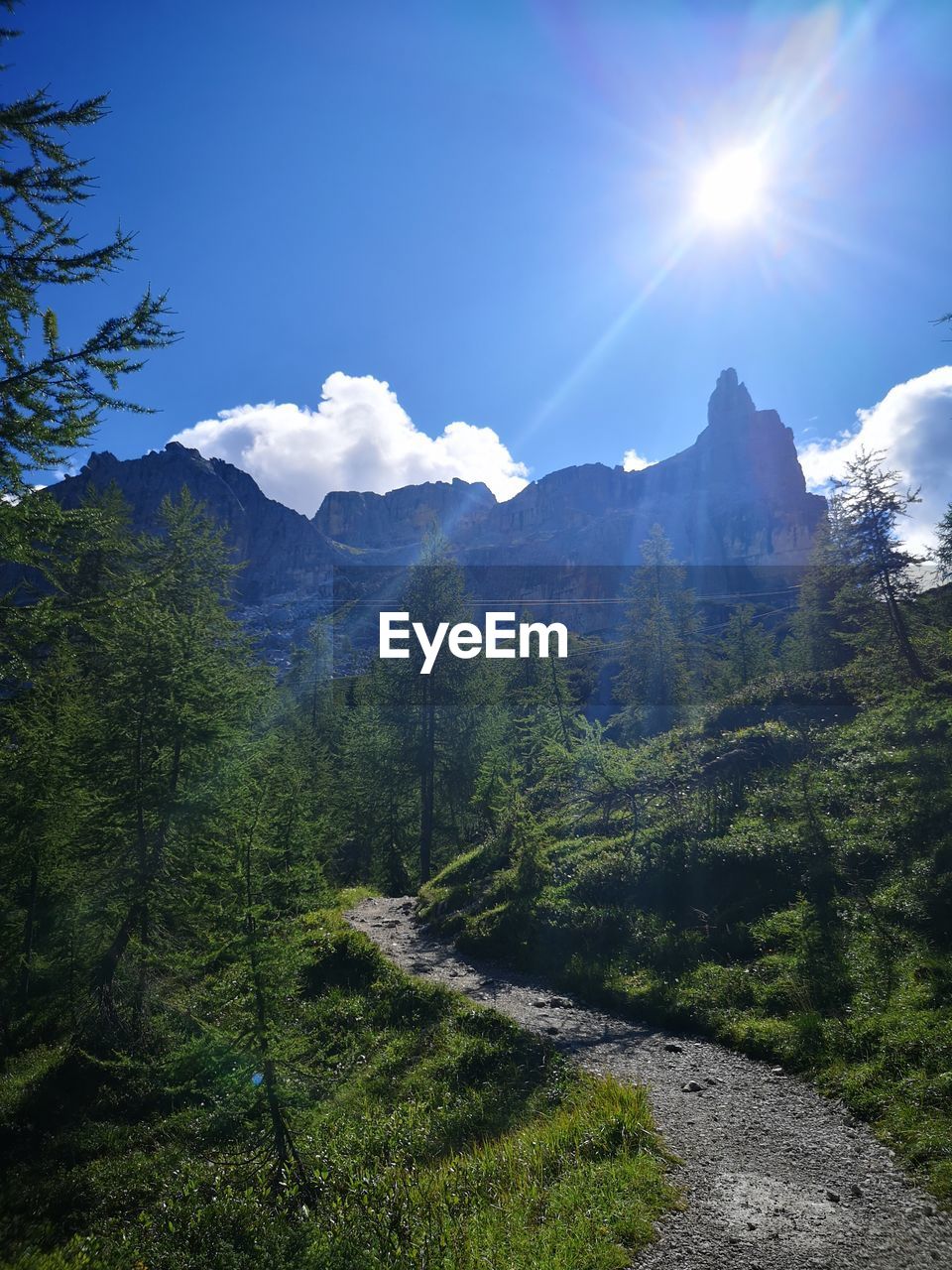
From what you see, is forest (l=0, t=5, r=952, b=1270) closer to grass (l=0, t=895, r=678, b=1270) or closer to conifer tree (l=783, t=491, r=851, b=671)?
grass (l=0, t=895, r=678, b=1270)

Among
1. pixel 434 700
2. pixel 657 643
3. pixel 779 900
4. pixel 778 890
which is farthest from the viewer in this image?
pixel 657 643

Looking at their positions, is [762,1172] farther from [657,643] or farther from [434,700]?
[657,643]

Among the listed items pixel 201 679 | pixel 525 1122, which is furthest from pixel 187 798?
pixel 525 1122

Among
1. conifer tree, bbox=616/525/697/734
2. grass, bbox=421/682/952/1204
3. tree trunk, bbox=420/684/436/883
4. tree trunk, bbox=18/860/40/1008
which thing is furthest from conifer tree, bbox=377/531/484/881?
tree trunk, bbox=18/860/40/1008

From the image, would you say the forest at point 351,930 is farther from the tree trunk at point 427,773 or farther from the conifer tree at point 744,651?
the conifer tree at point 744,651

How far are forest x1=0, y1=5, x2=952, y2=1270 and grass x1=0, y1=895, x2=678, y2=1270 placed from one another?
6 centimetres

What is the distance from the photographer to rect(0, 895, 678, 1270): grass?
7059mm

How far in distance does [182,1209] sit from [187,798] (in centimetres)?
792

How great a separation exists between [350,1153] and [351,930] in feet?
33.7

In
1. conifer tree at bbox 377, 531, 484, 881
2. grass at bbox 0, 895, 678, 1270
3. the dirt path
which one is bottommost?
grass at bbox 0, 895, 678, 1270

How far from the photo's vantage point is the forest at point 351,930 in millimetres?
7344

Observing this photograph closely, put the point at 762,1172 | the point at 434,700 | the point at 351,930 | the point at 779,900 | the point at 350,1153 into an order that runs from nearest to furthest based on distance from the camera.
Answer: the point at 762,1172, the point at 350,1153, the point at 779,900, the point at 351,930, the point at 434,700

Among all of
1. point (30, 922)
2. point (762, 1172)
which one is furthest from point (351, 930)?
point (762, 1172)

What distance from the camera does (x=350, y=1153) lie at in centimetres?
1012
